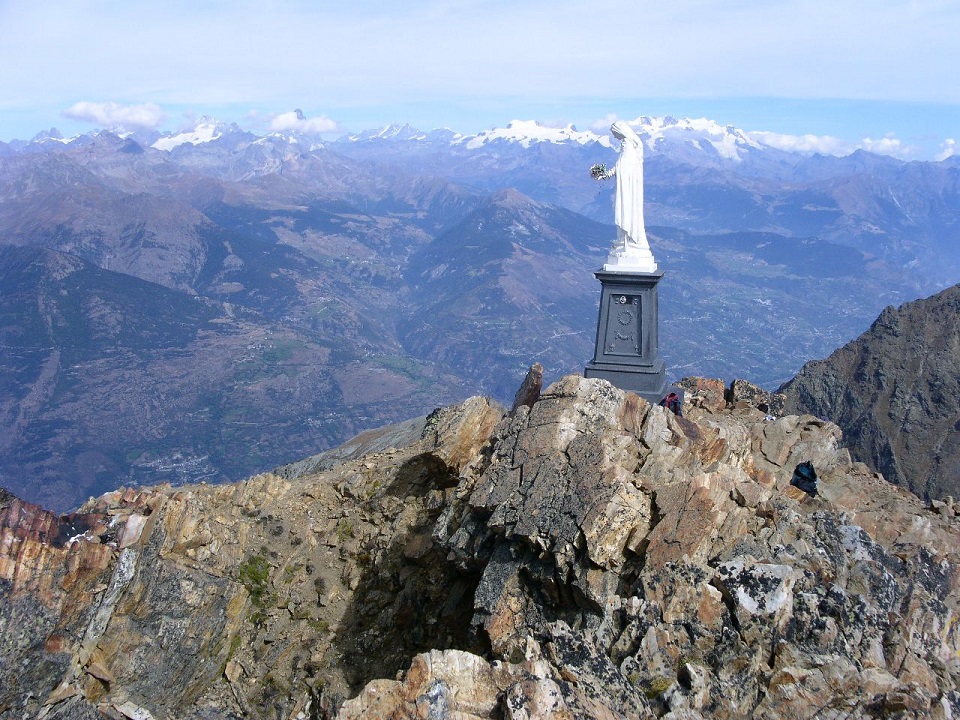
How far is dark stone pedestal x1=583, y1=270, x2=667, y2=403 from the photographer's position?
17172 millimetres

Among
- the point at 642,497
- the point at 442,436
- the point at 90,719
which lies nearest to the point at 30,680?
the point at 90,719

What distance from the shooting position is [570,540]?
29.5 feet

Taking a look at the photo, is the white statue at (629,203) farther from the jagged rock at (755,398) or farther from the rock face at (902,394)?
the rock face at (902,394)

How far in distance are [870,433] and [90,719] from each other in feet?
216

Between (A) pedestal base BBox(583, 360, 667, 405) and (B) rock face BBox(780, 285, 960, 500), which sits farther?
(B) rock face BBox(780, 285, 960, 500)

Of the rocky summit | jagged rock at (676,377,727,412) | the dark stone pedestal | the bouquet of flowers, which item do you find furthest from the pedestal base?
the bouquet of flowers

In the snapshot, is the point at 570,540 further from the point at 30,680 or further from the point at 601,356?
the point at 601,356

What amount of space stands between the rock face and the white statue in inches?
1725

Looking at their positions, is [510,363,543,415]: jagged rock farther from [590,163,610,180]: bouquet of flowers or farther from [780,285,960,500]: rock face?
[780,285,960,500]: rock face

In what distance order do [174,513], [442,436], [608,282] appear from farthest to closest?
[608,282]
[442,436]
[174,513]

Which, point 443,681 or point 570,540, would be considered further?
point 570,540

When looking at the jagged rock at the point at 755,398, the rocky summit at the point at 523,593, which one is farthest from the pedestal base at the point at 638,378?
the jagged rock at the point at 755,398

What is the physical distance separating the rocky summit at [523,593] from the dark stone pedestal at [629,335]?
136 inches

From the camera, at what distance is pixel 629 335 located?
17469mm
